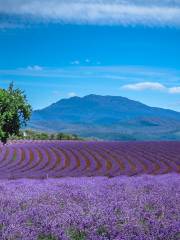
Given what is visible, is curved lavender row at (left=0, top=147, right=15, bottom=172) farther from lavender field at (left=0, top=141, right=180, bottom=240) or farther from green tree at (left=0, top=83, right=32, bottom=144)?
lavender field at (left=0, top=141, right=180, bottom=240)

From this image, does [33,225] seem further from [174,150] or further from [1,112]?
[1,112]

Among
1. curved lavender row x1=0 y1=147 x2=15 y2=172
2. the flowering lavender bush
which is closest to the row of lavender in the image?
curved lavender row x1=0 y1=147 x2=15 y2=172

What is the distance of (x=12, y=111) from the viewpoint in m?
31.8

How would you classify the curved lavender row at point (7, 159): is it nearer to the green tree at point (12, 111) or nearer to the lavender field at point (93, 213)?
the green tree at point (12, 111)

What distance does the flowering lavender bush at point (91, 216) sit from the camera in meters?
5.94

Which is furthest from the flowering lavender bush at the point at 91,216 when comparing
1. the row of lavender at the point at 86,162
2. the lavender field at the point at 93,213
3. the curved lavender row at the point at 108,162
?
the curved lavender row at the point at 108,162

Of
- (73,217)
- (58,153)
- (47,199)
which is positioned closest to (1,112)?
(58,153)

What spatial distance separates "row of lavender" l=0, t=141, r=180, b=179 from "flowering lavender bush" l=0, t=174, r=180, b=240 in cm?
792

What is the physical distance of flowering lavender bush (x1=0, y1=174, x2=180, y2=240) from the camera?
5938 mm

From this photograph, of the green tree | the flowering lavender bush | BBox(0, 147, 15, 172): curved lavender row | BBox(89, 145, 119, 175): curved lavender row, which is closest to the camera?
the flowering lavender bush

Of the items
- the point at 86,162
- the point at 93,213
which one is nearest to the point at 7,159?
the point at 86,162

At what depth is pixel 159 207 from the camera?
26.1ft

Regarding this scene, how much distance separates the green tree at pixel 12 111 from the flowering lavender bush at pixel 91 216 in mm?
22230

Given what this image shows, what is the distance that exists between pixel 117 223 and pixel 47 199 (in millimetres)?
2634
